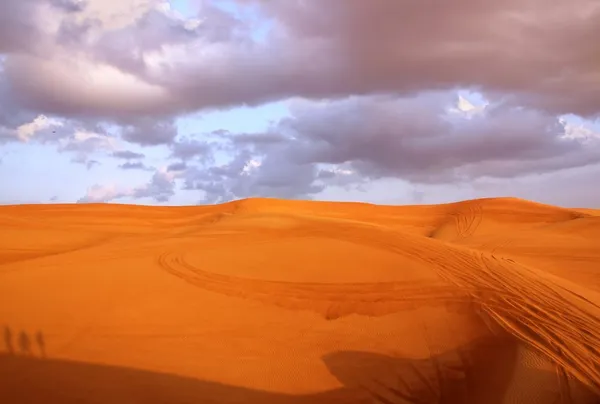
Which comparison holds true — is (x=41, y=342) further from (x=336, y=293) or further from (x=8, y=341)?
(x=336, y=293)

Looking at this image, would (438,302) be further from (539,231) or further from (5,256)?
(539,231)

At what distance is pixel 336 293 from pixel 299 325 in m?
1.51

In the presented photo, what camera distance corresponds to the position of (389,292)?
972 cm

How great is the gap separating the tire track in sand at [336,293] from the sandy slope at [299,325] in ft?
0.13

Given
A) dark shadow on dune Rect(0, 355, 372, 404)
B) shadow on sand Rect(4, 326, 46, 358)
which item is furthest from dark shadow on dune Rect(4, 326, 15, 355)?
dark shadow on dune Rect(0, 355, 372, 404)

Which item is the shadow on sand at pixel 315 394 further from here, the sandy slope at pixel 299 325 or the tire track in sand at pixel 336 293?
the tire track in sand at pixel 336 293

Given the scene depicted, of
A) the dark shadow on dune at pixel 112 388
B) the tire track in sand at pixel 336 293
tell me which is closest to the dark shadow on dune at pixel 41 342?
the dark shadow on dune at pixel 112 388

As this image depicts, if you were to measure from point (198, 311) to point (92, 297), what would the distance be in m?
2.07

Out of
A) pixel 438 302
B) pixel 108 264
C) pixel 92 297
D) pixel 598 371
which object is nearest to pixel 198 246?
pixel 108 264

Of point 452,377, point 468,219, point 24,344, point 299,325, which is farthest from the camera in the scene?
point 468,219

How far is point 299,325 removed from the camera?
8.45 meters

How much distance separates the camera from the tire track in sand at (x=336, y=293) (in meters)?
9.14

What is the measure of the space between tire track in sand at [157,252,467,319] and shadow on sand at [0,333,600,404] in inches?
69.7

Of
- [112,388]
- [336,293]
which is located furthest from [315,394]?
[336,293]
